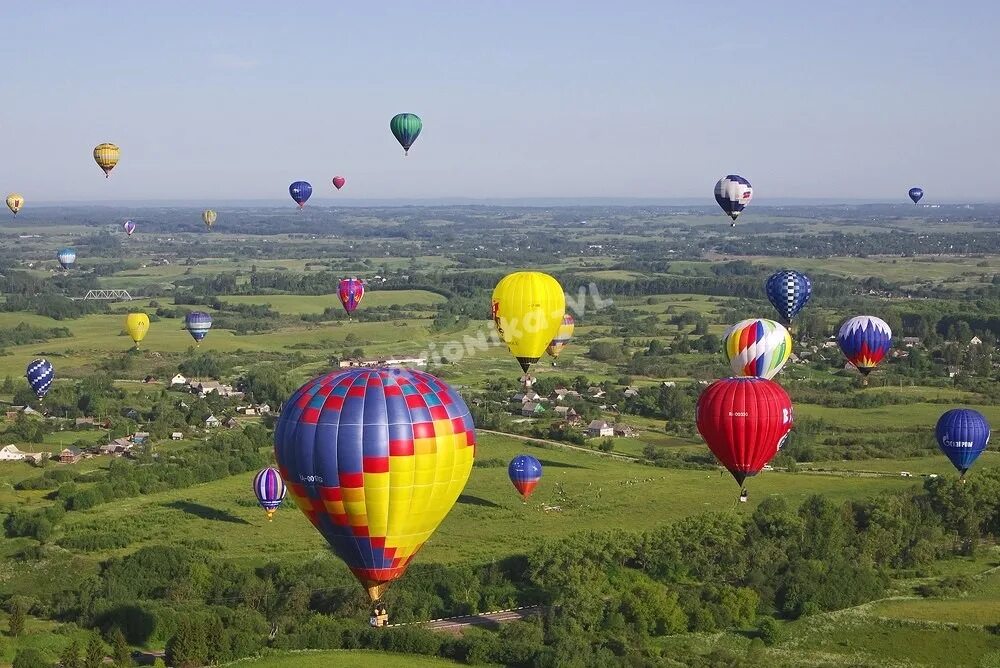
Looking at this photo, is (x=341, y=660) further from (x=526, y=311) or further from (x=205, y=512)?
(x=205, y=512)

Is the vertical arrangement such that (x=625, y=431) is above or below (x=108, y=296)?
above

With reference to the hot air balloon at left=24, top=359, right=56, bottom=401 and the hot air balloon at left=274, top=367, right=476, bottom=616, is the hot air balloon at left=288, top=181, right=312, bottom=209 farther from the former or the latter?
the hot air balloon at left=274, top=367, right=476, bottom=616

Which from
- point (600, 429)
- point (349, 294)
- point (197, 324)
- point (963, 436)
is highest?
point (349, 294)

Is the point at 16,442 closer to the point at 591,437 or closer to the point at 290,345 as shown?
the point at 591,437

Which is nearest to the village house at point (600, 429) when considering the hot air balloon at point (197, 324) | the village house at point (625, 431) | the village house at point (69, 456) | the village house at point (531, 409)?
the village house at point (625, 431)

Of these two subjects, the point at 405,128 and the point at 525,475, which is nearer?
the point at 525,475

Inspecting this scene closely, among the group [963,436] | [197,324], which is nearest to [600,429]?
[963,436]

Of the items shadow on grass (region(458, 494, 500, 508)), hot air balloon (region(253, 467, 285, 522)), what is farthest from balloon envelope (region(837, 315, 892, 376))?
hot air balloon (region(253, 467, 285, 522))
